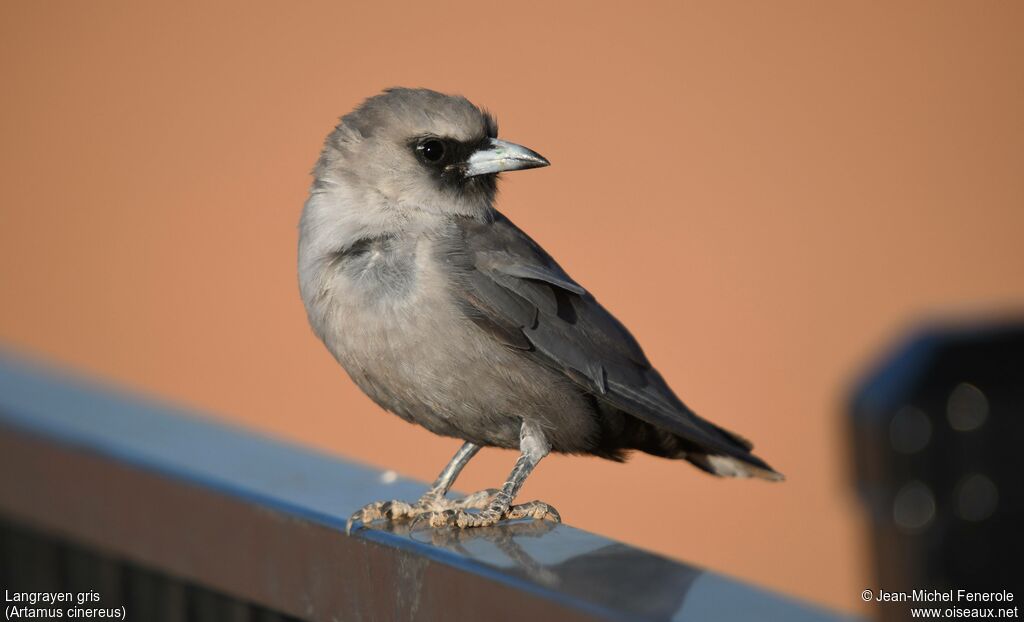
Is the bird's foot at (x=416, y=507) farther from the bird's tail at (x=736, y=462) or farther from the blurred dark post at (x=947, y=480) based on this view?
the blurred dark post at (x=947, y=480)

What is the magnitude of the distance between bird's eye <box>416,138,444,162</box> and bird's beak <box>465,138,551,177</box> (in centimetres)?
9

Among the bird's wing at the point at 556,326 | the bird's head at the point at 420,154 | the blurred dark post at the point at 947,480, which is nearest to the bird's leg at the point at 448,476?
the bird's wing at the point at 556,326

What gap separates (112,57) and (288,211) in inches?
128

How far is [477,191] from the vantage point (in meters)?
4.66

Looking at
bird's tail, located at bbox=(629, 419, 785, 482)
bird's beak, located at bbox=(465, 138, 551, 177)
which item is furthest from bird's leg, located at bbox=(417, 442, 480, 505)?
bird's beak, located at bbox=(465, 138, 551, 177)

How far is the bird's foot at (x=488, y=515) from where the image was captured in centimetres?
384

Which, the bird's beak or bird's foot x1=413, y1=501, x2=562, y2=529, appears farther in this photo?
the bird's beak

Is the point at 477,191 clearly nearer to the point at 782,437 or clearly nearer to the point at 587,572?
the point at 587,572

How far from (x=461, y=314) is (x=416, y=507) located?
0.61 metres

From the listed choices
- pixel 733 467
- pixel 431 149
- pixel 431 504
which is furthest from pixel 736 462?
pixel 431 149

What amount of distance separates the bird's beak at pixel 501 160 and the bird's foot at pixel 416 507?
954 mm

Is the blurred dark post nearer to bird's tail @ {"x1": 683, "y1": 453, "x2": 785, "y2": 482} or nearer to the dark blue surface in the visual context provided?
the dark blue surface

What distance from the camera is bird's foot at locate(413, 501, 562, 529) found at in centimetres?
384

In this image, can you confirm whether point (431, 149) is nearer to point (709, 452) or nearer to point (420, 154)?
point (420, 154)
